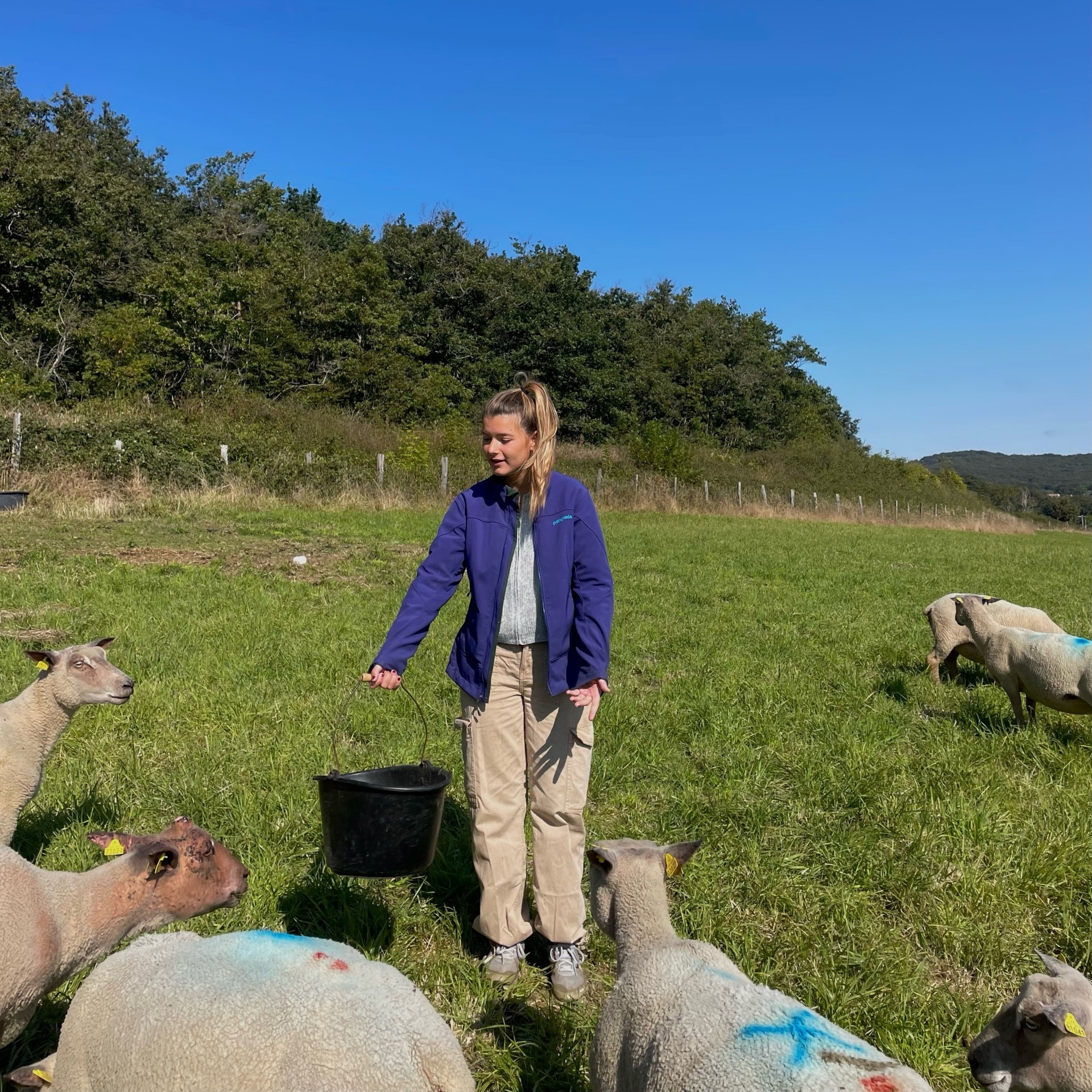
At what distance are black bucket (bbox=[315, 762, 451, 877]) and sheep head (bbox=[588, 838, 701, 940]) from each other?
0.62 metres

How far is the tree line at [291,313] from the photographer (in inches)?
1090

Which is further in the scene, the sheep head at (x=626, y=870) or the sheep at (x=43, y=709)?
the sheep at (x=43, y=709)

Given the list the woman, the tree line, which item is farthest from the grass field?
the tree line

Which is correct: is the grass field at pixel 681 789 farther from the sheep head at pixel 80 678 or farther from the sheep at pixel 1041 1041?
the sheep head at pixel 80 678

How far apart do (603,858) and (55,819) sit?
3.15 meters

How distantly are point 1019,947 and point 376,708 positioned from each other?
162 inches

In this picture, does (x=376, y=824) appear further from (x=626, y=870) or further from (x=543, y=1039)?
(x=543, y=1039)

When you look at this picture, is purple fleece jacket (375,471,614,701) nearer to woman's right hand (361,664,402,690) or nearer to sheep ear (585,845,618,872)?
woman's right hand (361,664,402,690)

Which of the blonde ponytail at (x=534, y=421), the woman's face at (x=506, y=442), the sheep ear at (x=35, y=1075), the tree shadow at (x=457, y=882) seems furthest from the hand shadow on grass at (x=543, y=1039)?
the woman's face at (x=506, y=442)

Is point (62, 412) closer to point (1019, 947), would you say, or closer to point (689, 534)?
point (689, 534)

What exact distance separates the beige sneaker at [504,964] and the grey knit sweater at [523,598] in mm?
1261

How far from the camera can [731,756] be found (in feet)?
17.6

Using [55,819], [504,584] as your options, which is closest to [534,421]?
[504,584]

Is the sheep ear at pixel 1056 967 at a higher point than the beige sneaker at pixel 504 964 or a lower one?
higher
